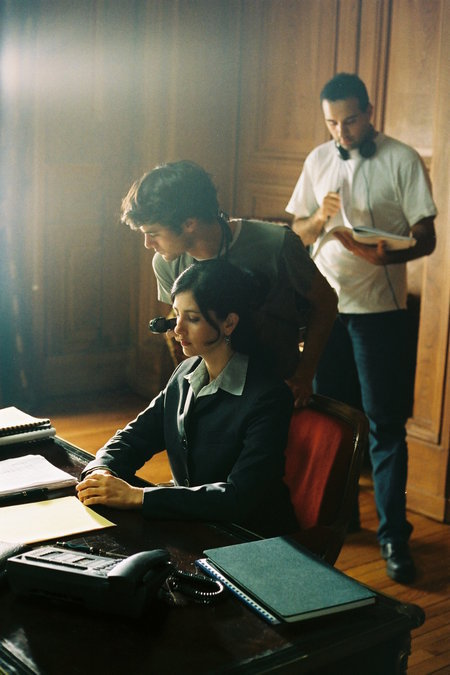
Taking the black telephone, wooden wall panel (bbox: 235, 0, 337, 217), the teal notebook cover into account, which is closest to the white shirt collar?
the teal notebook cover

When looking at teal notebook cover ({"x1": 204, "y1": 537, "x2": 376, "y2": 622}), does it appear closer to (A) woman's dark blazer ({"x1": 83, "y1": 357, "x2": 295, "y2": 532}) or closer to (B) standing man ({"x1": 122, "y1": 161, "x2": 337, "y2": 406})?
(A) woman's dark blazer ({"x1": 83, "y1": 357, "x2": 295, "y2": 532})

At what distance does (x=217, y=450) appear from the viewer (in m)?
2.00

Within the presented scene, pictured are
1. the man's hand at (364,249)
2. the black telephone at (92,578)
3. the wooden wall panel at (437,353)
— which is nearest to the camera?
the black telephone at (92,578)

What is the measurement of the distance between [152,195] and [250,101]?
2.75 meters

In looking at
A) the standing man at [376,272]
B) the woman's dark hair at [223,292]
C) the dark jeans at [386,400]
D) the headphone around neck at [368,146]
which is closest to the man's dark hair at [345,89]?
the standing man at [376,272]

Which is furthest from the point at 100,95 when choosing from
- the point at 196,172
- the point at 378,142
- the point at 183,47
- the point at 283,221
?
the point at 196,172

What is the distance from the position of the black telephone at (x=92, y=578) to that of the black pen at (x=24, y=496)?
0.40 m

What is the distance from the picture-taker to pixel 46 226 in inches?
197

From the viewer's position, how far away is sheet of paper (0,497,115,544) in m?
1.63

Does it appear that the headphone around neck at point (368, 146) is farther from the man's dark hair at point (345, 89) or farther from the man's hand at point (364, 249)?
the man's hand at point (364, 249)

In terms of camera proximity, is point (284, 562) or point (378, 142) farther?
point (378, 142)

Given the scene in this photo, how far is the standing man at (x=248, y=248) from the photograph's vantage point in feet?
7.48

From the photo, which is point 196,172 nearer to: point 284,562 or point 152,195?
point 152,195

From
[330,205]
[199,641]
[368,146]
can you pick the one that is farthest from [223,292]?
[368,146]
